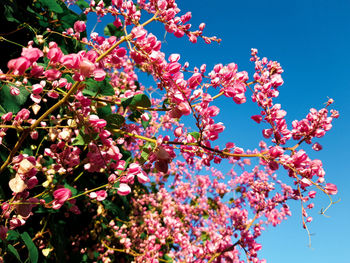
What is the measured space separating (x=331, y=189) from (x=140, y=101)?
94cm

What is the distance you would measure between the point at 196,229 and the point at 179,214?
49cm

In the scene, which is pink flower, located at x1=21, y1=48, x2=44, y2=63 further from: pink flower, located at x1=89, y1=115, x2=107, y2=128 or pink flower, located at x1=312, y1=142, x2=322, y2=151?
pink flower, located at x1=312, y1=142, x2=322, y2=151

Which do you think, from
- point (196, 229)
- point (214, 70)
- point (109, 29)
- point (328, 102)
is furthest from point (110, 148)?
point (196, 229)

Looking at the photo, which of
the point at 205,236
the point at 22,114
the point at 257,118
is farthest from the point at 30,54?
the point at 205,236

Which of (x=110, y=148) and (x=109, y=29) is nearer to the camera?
(x=110, y=148)

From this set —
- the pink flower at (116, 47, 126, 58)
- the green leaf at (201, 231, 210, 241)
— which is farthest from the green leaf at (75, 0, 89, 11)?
the green leaf at (201, 231, 210, 241)

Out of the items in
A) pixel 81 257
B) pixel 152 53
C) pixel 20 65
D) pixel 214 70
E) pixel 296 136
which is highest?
pixel 296 136

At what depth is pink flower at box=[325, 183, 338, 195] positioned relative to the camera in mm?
1103

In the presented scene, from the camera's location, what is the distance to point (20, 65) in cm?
69

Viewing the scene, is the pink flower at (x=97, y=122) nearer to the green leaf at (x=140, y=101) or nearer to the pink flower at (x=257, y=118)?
the green leaf at (x=140, y=101)

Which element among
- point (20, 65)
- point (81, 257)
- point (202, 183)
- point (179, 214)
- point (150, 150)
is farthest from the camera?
point (202, 183)

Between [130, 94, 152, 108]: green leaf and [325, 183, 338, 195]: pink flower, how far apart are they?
2.91 feet

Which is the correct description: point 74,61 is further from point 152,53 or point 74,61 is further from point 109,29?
point 109,29

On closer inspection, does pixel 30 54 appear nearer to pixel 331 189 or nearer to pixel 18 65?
pixel 18 65
